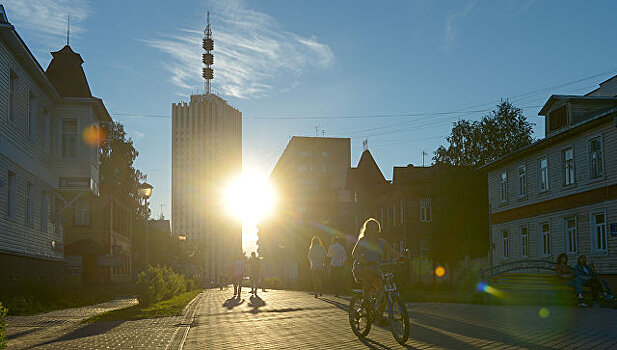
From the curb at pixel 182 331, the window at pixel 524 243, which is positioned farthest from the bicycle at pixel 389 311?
the window at pixel 524 243

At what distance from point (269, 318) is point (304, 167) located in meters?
127

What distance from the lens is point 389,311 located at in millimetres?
10039

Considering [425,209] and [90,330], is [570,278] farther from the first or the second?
[425,209]

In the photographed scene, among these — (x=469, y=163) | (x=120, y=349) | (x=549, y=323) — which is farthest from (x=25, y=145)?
(x=469, y=163)

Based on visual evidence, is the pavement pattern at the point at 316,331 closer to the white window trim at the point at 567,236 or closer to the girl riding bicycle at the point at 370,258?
the girl riding bicycle at the point at 370,258

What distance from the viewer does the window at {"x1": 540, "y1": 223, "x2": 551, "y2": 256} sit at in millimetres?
32144

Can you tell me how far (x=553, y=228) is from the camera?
104 feet

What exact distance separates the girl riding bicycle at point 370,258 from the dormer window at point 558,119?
2384cm

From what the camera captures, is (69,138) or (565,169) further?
(69,138)

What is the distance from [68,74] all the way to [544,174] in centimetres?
2219

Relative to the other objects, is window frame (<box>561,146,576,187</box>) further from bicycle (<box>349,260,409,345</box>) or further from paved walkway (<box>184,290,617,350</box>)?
bicycle (<box>349,260,409,345</box>)

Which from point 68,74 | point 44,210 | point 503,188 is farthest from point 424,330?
point 503,188

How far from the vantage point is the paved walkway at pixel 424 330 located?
9945 mm

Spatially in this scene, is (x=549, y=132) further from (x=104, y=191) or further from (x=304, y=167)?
(x=304, y=167)
